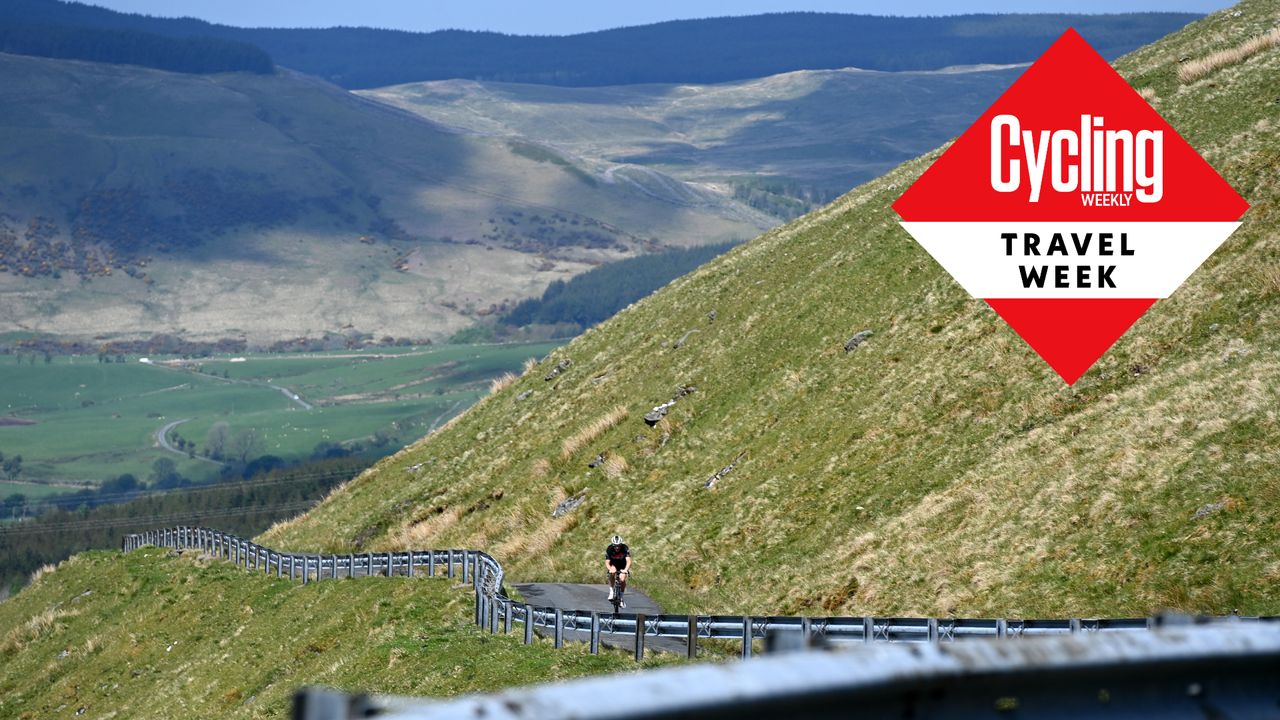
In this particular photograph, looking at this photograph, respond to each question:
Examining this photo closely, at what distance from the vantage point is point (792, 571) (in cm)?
3681

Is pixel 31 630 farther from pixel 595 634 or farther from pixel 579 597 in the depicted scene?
pixel 595 634

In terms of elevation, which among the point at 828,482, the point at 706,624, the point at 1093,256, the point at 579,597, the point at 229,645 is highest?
the point at 1093,256

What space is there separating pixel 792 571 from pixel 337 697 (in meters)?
32.6

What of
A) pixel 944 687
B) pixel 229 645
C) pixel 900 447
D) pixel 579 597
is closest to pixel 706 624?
pixel 579 597

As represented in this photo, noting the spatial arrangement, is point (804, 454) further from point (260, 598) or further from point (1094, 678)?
point (1094, 678)

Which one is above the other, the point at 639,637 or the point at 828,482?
the point at 828,482

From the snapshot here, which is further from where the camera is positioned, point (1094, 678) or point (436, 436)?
point (436, 436)

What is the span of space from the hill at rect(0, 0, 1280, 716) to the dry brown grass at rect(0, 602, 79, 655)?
16 centimetres

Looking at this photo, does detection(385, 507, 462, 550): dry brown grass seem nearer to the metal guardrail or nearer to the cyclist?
the metal guardrail

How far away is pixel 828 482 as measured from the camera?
4112 cm

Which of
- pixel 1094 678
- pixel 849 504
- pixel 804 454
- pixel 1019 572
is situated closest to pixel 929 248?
pixel 804 454

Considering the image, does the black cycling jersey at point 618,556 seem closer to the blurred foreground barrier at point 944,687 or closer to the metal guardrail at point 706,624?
the metal guardrail at point 706,624

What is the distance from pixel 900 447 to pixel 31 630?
37.1 meters

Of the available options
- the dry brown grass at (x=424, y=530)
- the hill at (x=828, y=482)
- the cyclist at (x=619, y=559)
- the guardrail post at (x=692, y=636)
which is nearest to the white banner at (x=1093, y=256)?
the hill at (x=828, y=482)
